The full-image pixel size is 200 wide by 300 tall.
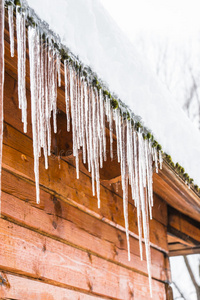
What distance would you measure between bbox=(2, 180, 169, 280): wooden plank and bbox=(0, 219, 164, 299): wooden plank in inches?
1.8

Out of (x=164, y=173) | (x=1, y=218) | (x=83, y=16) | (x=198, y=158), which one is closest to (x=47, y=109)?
(x=83, y=16)

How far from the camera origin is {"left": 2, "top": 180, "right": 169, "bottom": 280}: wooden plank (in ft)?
6.75

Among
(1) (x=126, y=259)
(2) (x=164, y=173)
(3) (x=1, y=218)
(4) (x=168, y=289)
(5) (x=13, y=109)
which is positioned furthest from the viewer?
(4) (x=168, y=289)

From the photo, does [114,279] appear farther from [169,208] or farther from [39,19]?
[39,19]

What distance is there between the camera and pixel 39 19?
1386 mm

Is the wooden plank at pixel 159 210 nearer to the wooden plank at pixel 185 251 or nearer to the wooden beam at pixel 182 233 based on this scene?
the wooden beam at pixel 182 233

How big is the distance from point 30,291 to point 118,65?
1166 millimetres

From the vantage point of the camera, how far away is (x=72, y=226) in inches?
97.7

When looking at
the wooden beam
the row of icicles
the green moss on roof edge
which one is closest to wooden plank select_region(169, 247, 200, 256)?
the wooden beam

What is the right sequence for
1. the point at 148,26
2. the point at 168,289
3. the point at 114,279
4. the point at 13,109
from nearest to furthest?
the point at 13,109
the point at 114,279
the point at 168,289
the point at 148,26

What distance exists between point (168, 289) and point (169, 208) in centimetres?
74

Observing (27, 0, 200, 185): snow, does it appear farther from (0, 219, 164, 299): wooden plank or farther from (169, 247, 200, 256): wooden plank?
(169, 247, 200, 256): wooden plank

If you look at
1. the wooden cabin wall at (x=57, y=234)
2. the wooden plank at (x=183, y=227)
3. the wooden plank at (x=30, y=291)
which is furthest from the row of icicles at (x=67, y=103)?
the wooden plank at (x=183, y=227)

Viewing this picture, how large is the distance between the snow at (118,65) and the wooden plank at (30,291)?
974 millimetres
